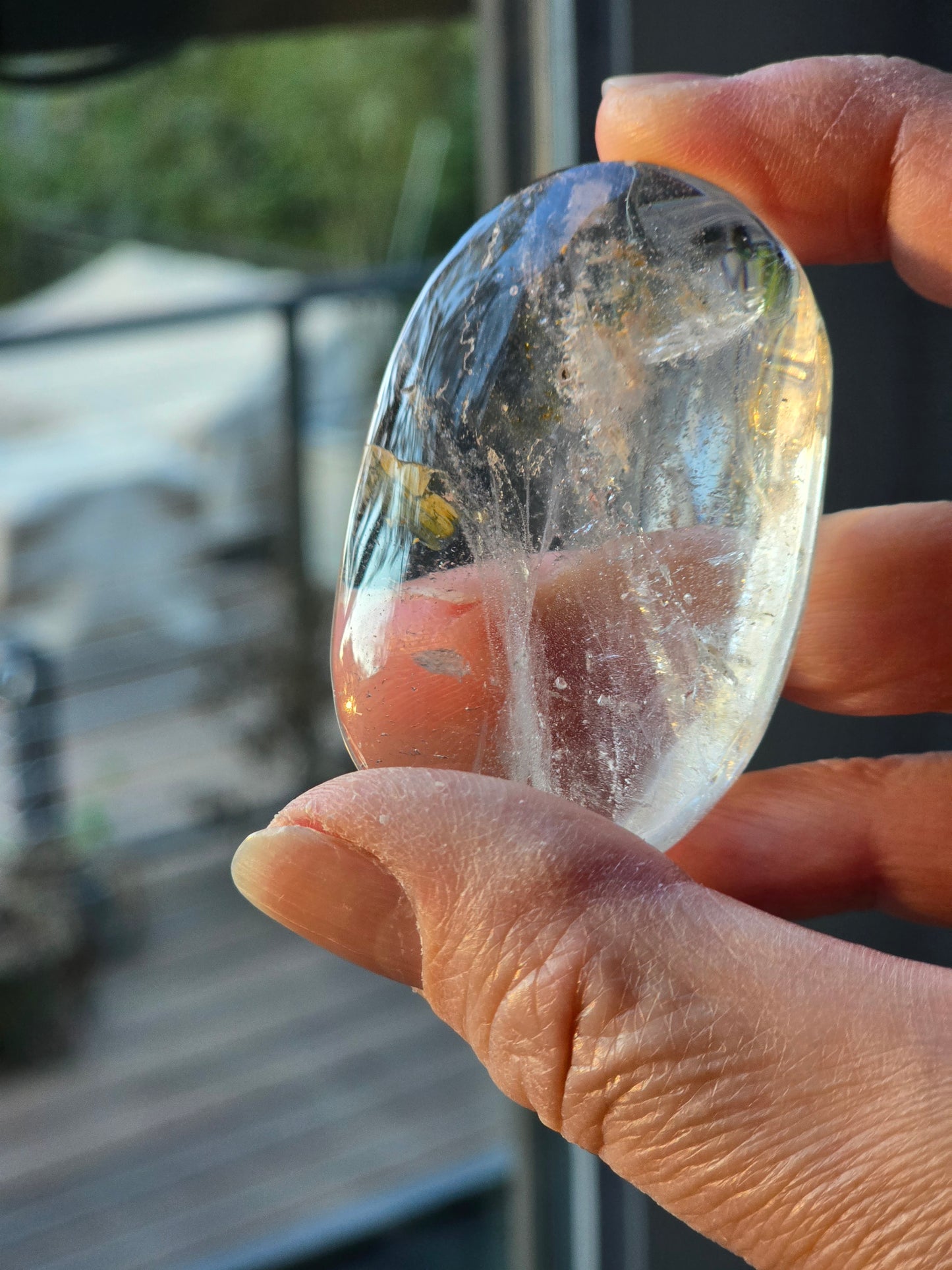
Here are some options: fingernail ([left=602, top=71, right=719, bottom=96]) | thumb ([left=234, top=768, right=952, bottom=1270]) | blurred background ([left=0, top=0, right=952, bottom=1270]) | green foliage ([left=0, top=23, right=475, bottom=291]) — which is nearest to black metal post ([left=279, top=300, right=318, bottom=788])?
blurred background ([left=0, top=0, right=952, bottom=1270])

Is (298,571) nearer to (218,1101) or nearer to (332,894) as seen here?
(218,1101)

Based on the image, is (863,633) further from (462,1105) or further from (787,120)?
(462,1105)

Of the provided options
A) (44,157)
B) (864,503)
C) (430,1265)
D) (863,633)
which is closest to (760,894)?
(863,633)

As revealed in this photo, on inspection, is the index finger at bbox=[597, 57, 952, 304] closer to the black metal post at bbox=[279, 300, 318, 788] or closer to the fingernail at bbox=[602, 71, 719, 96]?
the fingernail at bbox=[602, 71, 719, 96]

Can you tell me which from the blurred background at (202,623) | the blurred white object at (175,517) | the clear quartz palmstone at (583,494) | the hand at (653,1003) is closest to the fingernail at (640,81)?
the clear quartz palmstone at (583,494)

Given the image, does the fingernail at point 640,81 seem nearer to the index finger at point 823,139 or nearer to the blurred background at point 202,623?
the index finger at point 823,139
